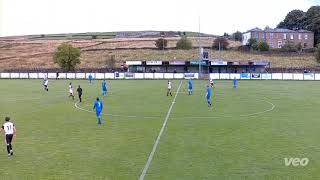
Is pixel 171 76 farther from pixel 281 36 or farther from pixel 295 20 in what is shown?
pixel 295 20

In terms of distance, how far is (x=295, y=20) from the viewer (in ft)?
595

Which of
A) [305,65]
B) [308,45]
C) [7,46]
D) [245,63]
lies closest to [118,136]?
[245,63]

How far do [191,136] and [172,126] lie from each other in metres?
3.43

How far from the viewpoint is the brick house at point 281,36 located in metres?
162

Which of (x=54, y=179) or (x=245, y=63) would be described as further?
(x=245, y=63)

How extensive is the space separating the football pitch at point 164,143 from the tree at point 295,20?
15223cm

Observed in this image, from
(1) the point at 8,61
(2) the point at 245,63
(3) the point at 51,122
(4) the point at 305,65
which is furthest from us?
(1) the point at 8,61

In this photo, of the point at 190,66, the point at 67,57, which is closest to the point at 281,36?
the point at 190,66

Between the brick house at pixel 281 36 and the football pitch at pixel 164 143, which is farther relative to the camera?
the brick house at pixel 281 36

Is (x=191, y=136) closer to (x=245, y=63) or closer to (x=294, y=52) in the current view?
(x=245, y=63)

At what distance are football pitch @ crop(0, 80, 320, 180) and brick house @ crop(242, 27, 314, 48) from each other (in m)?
135

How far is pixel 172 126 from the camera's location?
25203mm
